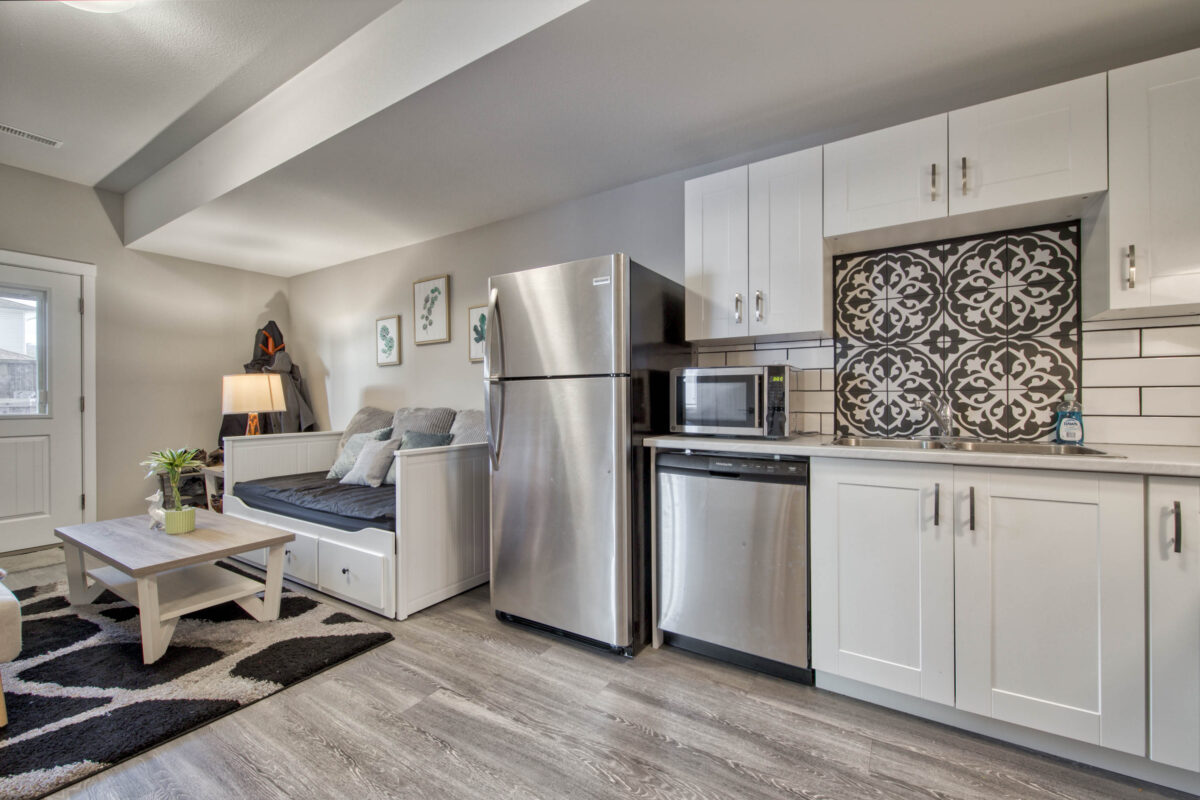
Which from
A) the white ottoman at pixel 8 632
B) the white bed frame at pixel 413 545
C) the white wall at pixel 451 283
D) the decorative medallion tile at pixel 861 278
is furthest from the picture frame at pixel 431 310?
the decorative medallion tile at pixel 861 278

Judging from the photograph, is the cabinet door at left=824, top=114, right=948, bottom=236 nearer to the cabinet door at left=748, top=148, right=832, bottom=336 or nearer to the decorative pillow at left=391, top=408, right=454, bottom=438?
the cabinet door at left=748, top=148, right=832, bottom=336

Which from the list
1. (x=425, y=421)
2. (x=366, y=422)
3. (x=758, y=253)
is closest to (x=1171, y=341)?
(x=758, y=253)

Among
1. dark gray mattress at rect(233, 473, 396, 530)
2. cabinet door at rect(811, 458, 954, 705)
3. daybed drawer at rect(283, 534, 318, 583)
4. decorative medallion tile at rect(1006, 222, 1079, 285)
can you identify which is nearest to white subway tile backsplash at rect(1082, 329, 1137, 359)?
decorative medallion tile at rect(1006, 222, 1079, 285)

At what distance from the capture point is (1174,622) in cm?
131

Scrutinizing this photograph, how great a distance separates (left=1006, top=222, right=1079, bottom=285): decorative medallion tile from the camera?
187 cm

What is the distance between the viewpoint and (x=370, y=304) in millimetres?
4230

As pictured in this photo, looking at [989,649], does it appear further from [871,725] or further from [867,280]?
[867,280]

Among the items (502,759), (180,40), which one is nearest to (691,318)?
(502,759)

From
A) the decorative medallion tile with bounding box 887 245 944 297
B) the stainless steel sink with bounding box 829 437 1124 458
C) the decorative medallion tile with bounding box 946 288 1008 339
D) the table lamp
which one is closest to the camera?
the stainless steel sink with bounding box 829 437 1124 458

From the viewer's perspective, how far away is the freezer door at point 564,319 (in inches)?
79.5

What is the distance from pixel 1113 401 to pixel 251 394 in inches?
191

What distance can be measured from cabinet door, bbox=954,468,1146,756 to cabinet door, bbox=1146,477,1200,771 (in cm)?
3

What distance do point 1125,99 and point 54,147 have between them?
17.2 feet

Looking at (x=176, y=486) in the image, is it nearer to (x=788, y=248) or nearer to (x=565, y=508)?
(x=565, y=508)
